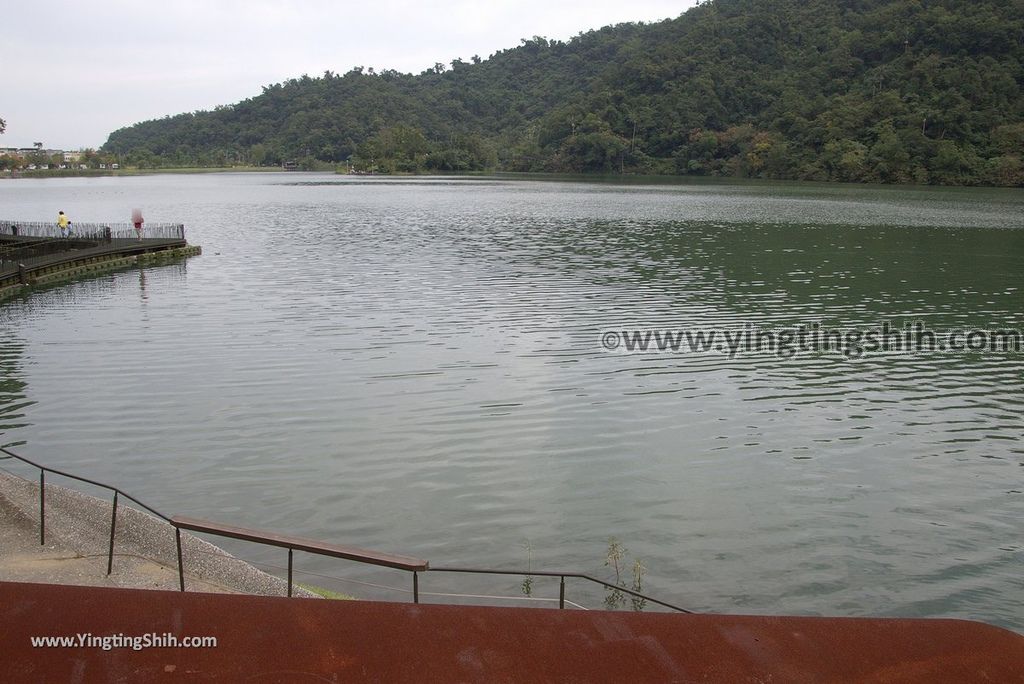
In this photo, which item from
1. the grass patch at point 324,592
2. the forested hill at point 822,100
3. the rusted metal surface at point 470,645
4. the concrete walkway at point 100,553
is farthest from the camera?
the forested hill at point 822,100

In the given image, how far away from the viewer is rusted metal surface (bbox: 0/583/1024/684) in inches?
144

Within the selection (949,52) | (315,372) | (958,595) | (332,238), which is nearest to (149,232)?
(332,238)

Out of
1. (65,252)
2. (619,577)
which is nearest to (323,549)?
(619,577)

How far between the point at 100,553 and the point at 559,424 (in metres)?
8.68

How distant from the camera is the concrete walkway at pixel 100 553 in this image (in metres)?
8.27

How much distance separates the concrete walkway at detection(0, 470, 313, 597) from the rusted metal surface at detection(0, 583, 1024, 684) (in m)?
4.27

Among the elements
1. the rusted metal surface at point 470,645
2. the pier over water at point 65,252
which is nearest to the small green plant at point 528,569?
the rusted metal surface at point 470,645

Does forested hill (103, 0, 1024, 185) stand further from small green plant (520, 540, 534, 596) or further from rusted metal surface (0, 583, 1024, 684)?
rusted metal surface (0, 583, 1024, 684)

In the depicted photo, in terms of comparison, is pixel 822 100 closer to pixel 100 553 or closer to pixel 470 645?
pixel 100 553

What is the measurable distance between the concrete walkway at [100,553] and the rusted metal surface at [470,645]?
14.0 ft

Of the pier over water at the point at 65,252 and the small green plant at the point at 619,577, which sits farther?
the pier over water at the point at 65,252

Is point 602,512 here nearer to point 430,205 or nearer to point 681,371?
point 681,371

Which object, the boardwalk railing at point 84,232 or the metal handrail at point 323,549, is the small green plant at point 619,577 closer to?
the metal handrail at point 323,549

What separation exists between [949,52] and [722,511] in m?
142
